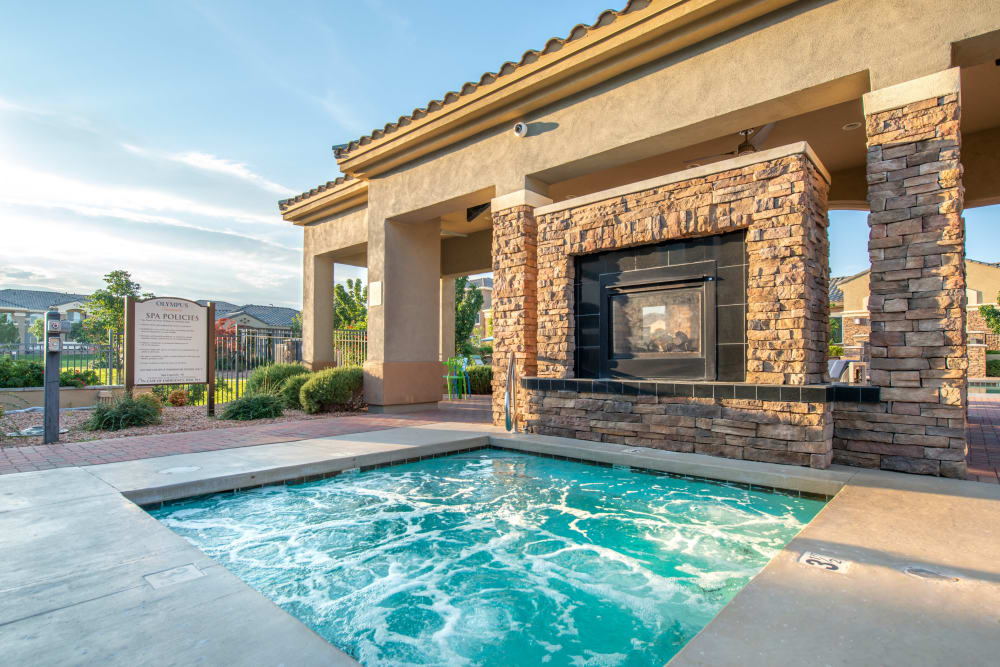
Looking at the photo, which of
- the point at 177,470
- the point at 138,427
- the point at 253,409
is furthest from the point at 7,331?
the point at 177,470

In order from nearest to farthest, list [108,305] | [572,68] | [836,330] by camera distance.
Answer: [572,68] → [108,305] → [836,330]

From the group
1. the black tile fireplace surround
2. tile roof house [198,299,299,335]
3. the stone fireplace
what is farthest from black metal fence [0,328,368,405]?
tile roof house [198,299,299,335]

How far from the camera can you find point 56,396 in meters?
6.13

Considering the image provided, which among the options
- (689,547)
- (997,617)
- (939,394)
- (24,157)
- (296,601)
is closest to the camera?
(997,617)

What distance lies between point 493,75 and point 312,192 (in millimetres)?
6619

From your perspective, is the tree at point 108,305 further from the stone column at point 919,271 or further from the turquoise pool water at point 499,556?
the stone column at point 919,271

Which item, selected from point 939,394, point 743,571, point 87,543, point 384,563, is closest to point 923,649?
point 743,571

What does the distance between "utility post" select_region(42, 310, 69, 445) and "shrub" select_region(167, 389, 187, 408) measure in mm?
4194

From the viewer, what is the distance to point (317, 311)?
12562 mm

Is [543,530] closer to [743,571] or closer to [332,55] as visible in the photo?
[743,571]

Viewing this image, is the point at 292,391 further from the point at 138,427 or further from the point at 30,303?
the point at 30,303

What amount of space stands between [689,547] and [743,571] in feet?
1.41

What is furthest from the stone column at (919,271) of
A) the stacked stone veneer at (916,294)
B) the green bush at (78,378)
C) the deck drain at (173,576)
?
the green bush at (78,378)

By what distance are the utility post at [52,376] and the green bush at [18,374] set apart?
5.42 meters
